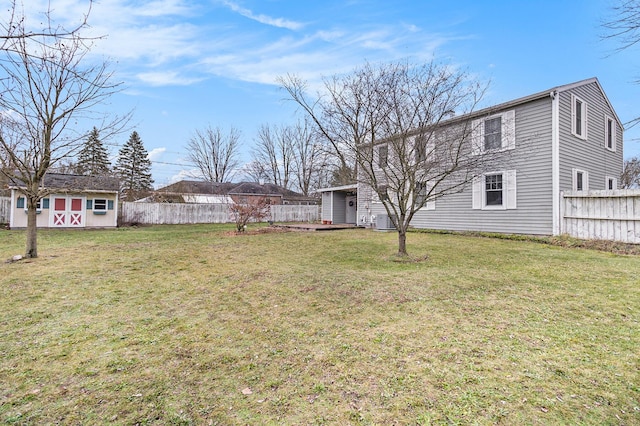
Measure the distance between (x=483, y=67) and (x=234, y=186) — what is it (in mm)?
27900

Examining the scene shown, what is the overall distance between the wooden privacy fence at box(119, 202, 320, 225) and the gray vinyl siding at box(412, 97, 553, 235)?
12.9m

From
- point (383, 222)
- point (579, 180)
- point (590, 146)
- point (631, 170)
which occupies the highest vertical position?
point (631, 170)

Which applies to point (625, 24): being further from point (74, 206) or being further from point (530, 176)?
point (74, 206)

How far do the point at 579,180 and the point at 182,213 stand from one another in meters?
21.6

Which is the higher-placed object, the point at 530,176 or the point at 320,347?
the point at 530,176

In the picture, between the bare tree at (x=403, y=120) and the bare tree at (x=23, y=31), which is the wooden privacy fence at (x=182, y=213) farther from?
the bare tree at (x=23, y=31)

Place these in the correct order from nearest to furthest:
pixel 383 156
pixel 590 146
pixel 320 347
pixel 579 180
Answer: pixel 320 347, pixel 383 156, pixel 579 180, pixel 590 146

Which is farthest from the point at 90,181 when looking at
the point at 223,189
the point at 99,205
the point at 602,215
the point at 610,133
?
the point at 610,133

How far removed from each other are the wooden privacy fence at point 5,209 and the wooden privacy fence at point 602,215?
25.5m

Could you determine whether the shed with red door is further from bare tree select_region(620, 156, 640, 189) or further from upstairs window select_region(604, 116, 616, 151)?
bare tree select_region(620, 156, 640, 189)

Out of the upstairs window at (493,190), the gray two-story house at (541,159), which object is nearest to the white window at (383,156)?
the gray two-story house at (541,159)

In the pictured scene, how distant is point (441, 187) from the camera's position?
38.8ft

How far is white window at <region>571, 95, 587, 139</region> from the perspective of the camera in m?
10.6

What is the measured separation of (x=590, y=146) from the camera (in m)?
11.4
